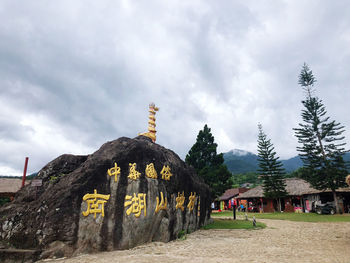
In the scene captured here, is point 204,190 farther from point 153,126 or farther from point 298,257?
point 298,257

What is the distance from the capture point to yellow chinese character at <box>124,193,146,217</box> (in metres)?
6.40

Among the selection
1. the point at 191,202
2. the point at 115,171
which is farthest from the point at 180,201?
the point at 115,171

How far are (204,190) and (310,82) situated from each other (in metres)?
19.0

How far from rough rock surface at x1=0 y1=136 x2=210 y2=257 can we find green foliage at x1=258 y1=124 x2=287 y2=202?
18943 mm

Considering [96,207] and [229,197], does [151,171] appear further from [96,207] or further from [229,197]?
[229,197]

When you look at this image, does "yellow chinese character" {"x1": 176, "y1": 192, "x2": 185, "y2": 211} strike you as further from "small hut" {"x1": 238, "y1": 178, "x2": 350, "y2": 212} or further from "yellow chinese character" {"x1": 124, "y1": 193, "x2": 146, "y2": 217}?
"small hut" {"x1": 238, "y1": 178, "x2": 350, "y2": 212}

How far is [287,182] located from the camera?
26875 mm

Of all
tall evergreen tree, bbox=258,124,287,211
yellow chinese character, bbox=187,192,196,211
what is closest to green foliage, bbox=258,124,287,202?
tall evergreen tree, bbox=258,124,287,211

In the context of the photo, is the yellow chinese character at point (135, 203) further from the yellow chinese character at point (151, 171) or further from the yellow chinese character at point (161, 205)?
the yellow chinese character at point (151, 171)

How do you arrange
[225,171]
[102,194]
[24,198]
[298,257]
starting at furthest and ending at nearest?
[225,171] < [24,198] < [102,194] < [298,257]

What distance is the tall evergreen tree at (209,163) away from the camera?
2136 cm

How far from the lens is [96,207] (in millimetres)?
5898

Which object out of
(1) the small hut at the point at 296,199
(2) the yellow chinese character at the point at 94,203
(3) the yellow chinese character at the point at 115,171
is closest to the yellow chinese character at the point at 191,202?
(3) the yellow chinese character at the point at 115,171

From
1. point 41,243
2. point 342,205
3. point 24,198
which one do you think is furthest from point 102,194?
point 342,205
